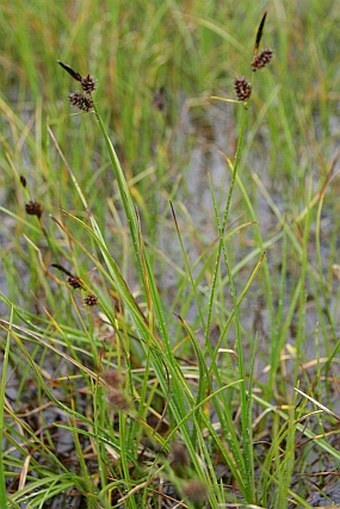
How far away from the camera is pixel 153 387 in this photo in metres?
1.43

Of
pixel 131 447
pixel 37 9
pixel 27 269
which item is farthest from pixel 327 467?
pixel 37 9

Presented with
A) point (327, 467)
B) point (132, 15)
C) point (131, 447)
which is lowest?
point (327, 467)

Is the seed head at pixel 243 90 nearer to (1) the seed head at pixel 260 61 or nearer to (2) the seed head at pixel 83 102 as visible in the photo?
(1) the seed head at pixel 260 61

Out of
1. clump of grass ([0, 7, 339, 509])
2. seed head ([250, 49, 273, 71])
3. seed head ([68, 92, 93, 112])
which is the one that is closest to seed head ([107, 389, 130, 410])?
clump of grass ([0, 7, 339, 509])

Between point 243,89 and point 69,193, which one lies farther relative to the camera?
point 69,193

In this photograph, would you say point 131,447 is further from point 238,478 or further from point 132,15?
point 132,15

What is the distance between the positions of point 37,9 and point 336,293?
1713mm

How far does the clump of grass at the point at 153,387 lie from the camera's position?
3.65 feet

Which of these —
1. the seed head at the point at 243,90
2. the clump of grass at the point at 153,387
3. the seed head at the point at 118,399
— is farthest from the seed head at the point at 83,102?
the seed head at the point at 118,399

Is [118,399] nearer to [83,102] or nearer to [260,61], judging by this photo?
[83,102]

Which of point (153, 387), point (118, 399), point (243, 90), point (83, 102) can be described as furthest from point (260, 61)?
point (153, 387)

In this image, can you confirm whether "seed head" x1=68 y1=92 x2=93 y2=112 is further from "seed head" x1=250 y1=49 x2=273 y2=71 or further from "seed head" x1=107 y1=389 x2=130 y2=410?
"seed head" x1=107 y1=389 x2=130 y2=410

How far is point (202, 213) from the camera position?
2.28 m

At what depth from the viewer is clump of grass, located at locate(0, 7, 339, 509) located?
111 centimetres
